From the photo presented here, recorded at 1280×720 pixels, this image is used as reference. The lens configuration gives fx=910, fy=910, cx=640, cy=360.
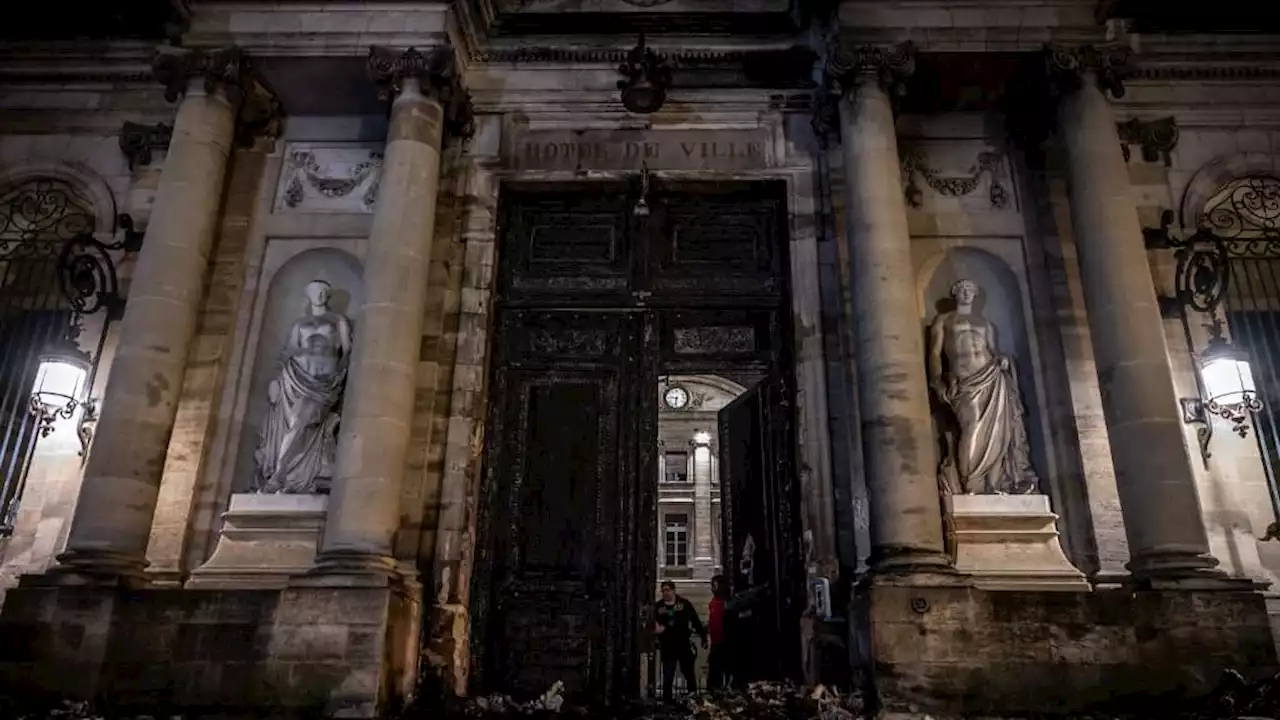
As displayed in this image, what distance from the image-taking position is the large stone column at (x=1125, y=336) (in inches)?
333

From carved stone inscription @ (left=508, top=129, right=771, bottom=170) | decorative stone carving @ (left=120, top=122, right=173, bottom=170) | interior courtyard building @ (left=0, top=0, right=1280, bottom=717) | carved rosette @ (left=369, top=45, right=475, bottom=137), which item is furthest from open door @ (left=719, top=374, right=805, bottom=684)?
decorative stone carving @ (left=120, top=122, right=173, bottom=170)

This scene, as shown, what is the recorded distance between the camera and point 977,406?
9.84 m

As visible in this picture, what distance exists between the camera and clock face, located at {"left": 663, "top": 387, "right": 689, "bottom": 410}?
28.0 meters

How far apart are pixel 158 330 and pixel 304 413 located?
167 cm

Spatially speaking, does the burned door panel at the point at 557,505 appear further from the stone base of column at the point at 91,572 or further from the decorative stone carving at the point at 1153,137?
the decorative stone carving at the point at 1153,137

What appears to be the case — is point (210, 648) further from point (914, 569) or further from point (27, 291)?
point (27, 291)

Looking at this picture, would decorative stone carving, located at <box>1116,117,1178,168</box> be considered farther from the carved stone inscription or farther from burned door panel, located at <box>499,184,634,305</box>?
burned door panel, located at <box>499,184,634,305</box>

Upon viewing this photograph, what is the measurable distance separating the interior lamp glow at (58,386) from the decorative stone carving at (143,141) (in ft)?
8.55

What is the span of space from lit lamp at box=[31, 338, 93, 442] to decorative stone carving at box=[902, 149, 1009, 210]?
9958mm

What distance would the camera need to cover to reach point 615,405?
1054 cm

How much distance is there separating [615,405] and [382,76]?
4.56m

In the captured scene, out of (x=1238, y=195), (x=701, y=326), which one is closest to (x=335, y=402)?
(x=701, y=326)

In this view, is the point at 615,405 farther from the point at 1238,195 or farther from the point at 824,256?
the point at 1238,195

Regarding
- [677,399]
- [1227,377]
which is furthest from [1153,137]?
[677,399]
